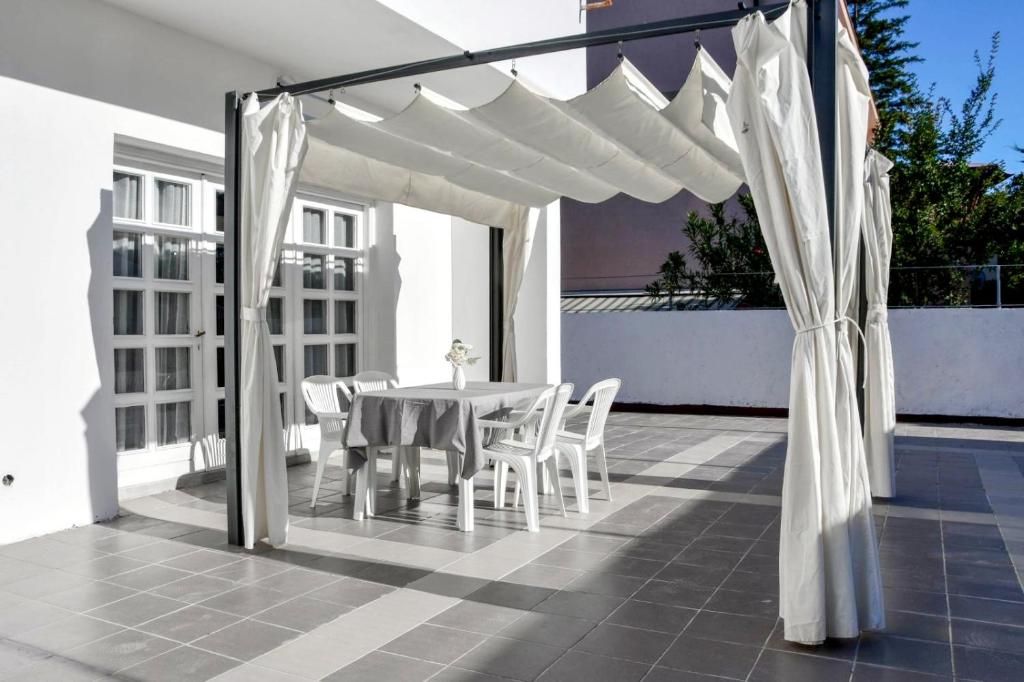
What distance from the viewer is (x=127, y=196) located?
601 cm

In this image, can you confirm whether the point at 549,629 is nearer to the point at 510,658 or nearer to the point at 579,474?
the point at 510,658

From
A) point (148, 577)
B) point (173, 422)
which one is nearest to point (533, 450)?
point (148, 577)

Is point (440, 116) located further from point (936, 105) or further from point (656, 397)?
point (936, 105)

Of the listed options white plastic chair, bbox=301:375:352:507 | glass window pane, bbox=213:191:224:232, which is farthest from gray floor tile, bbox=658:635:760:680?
glass window pane, bbox=213:191:224:232

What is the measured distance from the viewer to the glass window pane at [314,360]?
7742 millimetres

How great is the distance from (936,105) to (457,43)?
11501 mm

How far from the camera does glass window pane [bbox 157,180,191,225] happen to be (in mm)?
6297

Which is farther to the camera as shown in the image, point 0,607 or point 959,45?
point 959,45

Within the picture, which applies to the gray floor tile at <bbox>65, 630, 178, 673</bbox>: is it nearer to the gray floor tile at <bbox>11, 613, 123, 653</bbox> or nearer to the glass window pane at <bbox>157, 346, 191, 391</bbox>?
the gray floor tile at <bbox>11, 613, 123, 653</bbox>

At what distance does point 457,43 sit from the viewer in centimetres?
675

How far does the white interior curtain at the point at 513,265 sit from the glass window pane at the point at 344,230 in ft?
5.17

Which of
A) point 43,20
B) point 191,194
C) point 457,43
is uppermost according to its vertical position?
point 457,43

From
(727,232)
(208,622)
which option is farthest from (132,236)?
(727,232)

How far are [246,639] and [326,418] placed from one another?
8.87ft
